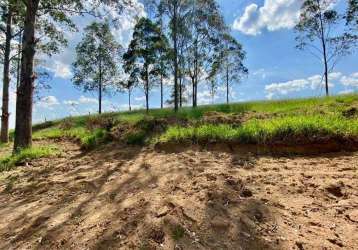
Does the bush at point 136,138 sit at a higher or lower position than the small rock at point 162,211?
higher

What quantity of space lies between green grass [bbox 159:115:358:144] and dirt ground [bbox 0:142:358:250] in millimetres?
408

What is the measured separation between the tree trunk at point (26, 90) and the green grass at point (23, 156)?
2.22 ft

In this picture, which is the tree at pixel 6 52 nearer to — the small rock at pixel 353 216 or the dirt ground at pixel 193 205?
the dirt ground at pixel 193 205

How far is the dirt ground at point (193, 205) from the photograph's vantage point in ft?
9.89

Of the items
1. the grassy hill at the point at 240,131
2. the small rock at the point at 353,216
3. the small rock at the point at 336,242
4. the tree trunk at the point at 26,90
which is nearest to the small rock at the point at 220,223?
the small rock at the point at 336,242

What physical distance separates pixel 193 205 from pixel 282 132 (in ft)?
8.11

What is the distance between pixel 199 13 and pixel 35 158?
17.5 meters

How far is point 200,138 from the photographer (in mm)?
6043

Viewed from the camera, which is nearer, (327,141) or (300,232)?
(300,232)

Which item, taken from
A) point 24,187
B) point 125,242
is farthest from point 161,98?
point 125,242

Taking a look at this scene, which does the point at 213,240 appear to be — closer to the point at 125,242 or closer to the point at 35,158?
the point at 125,242

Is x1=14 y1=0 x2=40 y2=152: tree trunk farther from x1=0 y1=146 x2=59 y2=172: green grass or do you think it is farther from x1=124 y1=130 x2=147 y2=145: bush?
x1=124 y1=130 x2=147 y2=145: bush

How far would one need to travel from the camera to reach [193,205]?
3549 mm

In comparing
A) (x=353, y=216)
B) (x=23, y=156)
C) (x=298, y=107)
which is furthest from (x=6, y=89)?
(x=353, y=216)
